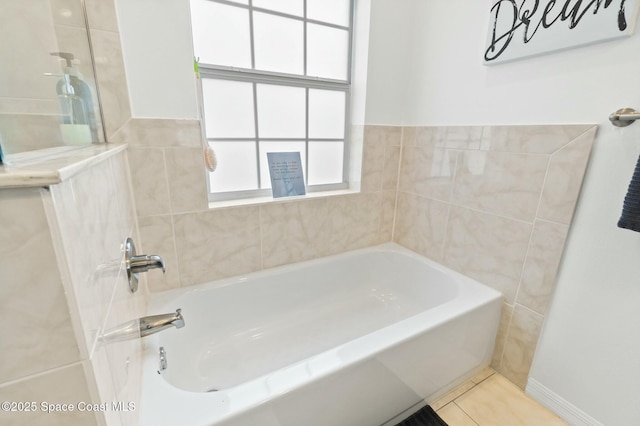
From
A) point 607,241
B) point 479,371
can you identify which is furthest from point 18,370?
point 479,371

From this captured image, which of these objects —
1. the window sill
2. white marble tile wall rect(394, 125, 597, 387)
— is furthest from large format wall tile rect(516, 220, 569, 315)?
the window sill

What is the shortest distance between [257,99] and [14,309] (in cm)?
144

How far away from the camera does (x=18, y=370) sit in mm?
392

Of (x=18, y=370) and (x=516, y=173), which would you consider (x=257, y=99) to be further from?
(x=18, y=370)

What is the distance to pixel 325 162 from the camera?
1.88 m

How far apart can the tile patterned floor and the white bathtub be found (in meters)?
0.06

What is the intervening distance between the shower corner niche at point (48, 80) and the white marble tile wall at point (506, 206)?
63.8 inches

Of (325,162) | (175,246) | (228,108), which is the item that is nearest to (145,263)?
(175,246)

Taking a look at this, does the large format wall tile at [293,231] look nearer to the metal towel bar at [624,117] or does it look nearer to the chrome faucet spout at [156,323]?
the chrome faucet spout at [156,323]

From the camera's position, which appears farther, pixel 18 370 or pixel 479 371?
pixel 479 371

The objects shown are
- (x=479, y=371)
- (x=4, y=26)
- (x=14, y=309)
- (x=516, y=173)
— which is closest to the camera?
(x=14, y=309)

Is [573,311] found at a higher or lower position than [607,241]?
lower

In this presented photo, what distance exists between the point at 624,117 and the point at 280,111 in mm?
1482

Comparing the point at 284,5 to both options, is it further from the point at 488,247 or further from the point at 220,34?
the point at 488,247
